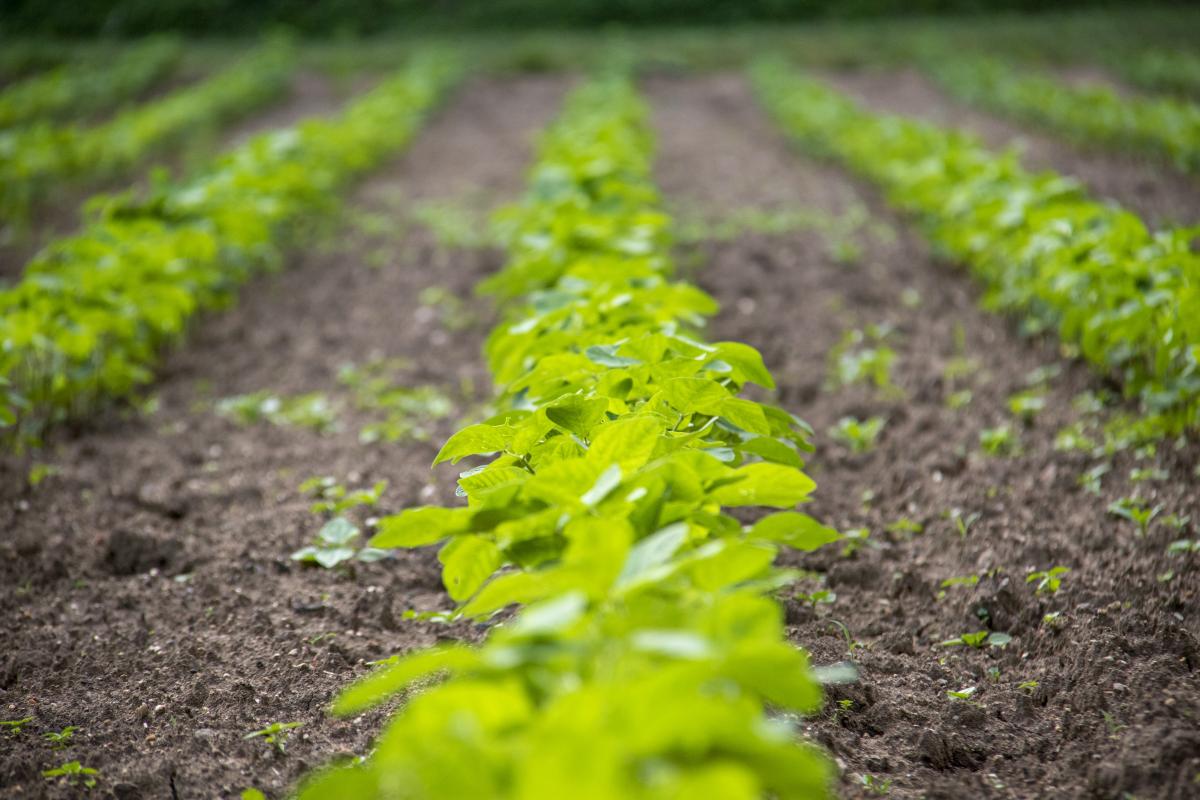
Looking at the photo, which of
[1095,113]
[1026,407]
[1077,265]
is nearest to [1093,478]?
[1026,407]

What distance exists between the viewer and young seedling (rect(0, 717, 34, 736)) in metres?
2.05

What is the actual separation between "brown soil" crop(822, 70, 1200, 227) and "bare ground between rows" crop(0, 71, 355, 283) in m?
6.78

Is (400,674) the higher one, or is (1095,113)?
(400,674)

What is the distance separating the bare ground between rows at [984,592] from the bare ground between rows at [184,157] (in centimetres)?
519

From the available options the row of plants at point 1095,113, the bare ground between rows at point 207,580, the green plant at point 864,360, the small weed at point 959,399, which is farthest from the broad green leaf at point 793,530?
the row of plants at point 1095,113

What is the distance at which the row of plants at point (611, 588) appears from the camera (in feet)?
3.10

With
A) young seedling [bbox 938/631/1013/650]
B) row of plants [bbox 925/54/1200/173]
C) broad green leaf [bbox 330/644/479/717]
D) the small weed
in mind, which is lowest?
row of plants [bbox 925/54/1200/173]

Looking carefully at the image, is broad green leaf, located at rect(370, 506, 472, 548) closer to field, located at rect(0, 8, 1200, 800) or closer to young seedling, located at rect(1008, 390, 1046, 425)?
field, located at rect(0, 8, 1200, 800)

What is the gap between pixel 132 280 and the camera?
404 centimetres

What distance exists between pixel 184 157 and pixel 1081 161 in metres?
8.92

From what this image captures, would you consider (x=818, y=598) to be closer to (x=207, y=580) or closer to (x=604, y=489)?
(x=604, y=489)

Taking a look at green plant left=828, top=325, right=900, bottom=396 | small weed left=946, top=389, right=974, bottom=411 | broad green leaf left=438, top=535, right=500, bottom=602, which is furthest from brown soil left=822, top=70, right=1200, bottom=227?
broad green leaf left=438, top=535, right=500, bottom=602

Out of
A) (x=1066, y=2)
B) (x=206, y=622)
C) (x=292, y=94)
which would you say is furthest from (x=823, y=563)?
(x=1066, y=2)

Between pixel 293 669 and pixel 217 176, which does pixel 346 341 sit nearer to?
pixel 217 176
